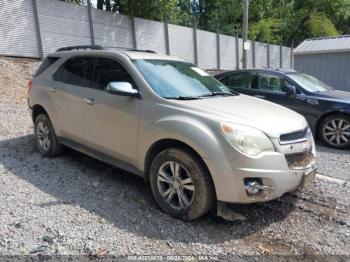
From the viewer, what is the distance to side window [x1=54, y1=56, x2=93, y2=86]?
17.6 feet

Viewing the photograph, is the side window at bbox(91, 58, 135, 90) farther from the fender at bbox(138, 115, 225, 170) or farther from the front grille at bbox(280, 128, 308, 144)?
the front grille at bbox(280, 128, 308, 144)

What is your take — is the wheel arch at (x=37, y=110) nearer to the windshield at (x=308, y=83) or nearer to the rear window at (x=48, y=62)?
the rear window at (x=48, y=62)

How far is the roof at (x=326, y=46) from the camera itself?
1547cm

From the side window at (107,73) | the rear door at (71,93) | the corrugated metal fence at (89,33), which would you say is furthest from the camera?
the corrugated metal fence at (89,33)

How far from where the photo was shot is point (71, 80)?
219 inches

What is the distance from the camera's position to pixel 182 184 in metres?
4.07

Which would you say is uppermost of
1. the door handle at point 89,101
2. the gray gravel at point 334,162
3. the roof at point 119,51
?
the roof at point 119,51

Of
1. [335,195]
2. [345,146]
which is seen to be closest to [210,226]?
[335,195]

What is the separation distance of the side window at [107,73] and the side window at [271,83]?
15.7 feet

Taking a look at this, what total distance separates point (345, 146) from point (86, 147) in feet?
17.2

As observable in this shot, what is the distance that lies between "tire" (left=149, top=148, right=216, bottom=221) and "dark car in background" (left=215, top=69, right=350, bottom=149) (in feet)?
16.1

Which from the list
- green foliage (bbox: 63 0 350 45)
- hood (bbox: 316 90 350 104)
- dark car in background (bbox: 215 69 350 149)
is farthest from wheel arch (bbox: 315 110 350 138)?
green foliage (bbox: 63 0 350 45)

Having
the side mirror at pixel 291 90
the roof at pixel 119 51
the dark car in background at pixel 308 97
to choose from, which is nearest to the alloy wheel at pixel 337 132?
the dark car in background at pixel 308 97

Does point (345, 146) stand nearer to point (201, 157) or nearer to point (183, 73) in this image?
point (183, 73)
